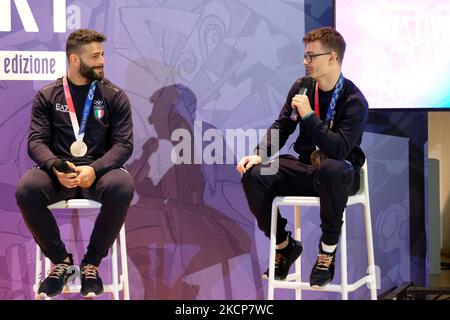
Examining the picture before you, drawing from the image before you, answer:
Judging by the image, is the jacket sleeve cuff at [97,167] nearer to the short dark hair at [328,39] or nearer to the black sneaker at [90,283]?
the black sneaker at [90,283]

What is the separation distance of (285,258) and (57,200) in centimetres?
114

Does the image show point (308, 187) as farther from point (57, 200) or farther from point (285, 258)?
A: point (57, 200)

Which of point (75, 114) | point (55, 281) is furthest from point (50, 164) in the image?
point (55, 281)

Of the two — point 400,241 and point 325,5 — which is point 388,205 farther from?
point 325,5

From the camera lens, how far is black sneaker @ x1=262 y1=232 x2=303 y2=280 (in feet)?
12.0

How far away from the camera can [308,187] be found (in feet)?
12.0

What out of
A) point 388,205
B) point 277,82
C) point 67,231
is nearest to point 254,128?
point 277,82

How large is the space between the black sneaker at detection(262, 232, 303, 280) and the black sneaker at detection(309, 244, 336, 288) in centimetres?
22

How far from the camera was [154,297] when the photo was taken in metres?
4.37

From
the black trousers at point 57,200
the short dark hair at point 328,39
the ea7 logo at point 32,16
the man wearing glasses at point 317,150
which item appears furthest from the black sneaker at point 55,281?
the short dark hair at point 328,39

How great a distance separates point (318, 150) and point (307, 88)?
31 centimetres

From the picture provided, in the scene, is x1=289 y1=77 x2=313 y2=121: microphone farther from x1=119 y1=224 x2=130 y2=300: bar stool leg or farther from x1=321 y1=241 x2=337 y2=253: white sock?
x1=119 y1=224 x2=130 y2=300: bar stool leg

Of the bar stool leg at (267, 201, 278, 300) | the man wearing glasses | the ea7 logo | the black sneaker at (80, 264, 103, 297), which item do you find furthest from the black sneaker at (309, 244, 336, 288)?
the ea7 logo

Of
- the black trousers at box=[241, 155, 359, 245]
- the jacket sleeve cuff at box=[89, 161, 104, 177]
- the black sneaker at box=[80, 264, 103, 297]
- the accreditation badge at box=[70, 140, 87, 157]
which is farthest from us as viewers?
the accreditation badge at box=[70, 140, 87, 157]
